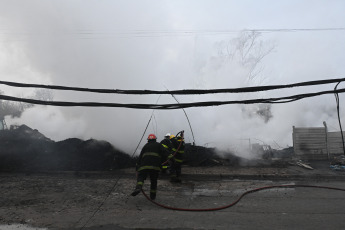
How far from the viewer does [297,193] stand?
7074 mm

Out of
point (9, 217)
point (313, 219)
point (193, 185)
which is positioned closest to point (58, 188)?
point (9, 217)

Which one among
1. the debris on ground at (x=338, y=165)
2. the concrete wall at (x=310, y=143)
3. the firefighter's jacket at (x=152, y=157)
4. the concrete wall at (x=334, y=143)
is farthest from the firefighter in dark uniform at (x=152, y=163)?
the concrete wall at (x=334, y=143)

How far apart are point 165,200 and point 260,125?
1088cm

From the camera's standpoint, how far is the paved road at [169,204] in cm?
495

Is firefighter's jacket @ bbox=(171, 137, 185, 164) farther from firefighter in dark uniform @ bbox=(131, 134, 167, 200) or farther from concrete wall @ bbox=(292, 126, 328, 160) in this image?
concrete wall @ bbox=(292, 126, 328, 160)

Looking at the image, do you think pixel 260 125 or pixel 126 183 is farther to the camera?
pixel 260 125

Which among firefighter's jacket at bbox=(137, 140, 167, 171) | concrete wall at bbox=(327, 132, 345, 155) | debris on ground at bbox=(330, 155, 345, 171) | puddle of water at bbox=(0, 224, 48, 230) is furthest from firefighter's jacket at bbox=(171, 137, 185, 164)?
concrete wall at bbox=(327, 132, 345, 155)

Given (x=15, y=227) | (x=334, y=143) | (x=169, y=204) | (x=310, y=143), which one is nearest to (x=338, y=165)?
(x=310, y=143)

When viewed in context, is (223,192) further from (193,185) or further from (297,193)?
(297,193)

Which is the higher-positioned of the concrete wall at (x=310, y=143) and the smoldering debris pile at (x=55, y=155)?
the concrete wall at (x=310, y=143)

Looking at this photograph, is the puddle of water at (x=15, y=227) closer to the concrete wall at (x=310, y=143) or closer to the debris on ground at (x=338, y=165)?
the debris on ground at (x=338, y=165)

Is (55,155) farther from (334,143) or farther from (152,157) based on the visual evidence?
(334,143)

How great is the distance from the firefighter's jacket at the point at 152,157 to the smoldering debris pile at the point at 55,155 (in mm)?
4259

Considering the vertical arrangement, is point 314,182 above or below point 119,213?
above
